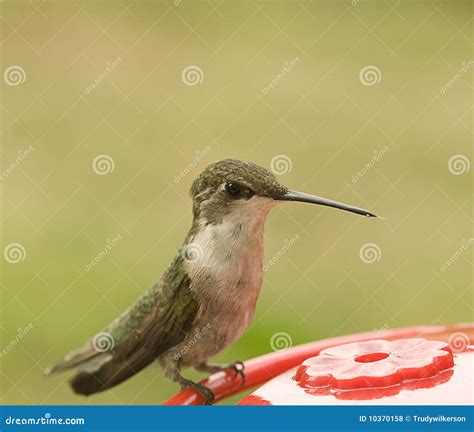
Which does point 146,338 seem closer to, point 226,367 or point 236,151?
point 226,367

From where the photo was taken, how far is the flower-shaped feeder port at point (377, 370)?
205 centimetres

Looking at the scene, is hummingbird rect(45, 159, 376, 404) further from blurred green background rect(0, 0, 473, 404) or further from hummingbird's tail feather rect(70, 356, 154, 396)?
blurred green background rect(0, 0, 473, 404)

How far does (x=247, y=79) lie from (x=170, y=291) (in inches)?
141

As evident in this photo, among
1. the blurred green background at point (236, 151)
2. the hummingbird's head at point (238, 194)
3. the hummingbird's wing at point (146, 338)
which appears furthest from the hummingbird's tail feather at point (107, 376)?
the blurred green background at point (236, 151)

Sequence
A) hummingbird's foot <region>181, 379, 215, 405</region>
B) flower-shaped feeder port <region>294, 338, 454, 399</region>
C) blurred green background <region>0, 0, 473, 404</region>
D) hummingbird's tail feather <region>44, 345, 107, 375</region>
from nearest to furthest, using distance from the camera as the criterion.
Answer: flower-shaped feeder port <region>294, 338, 454, 399</region> < hummingbird's foot <region>181, 379, 215, 405</region> < hummingbird's tail feather <region>44, 345, 107, 375</region> < blurred green background <region>0, 0, 473, 404</region>

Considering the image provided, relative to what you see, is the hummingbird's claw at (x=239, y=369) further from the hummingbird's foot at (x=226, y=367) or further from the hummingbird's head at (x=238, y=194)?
the hummingbird's head at (x=238, y=194)

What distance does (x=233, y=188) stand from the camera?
2389 mm

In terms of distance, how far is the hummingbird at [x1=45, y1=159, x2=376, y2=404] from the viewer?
2.40m

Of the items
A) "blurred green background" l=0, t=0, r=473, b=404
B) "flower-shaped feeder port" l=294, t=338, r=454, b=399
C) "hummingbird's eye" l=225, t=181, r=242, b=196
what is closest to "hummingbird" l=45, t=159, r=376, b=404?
"hummingbird's eye" l=225, t=181, r=242, b=196

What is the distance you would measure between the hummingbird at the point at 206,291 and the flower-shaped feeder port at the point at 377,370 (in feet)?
1.07

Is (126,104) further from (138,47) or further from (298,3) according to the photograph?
(298,3)

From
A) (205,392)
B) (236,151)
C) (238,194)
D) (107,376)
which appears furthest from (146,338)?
(236,151)

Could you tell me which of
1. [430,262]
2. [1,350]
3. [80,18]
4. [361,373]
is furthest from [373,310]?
[80,18]

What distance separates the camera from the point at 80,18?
5.36 m
